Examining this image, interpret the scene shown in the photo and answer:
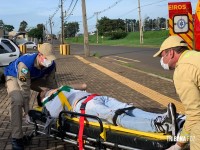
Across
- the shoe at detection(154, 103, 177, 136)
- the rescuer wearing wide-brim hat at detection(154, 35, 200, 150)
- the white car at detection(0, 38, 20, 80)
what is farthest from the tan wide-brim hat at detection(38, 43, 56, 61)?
the white car at detection(0, 38, 20, 80)

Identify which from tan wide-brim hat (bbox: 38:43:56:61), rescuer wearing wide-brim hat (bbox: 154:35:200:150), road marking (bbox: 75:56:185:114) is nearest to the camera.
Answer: rescuer wearing wide-brim hat (bbox: 154:35:200:150)

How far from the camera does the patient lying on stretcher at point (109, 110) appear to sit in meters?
3.95

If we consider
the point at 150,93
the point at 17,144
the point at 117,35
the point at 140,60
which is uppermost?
the point at 117,35

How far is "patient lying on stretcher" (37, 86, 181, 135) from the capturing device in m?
3.95

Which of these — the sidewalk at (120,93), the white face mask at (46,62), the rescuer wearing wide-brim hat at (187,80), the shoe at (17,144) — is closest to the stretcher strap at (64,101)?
the white face mask at (46,62)

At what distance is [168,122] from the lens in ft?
12.8

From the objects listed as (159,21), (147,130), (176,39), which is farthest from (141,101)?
(159,21)

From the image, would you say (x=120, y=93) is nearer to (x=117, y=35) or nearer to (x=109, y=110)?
(x=109, y=110)

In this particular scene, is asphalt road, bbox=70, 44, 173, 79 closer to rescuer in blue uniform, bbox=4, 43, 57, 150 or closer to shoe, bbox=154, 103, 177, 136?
rescuer in blue uniform, bbox=4, 43, 57, 150

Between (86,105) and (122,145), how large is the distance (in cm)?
102

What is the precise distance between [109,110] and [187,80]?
1.95 metres

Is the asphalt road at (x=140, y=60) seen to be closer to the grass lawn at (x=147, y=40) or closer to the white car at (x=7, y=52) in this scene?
the white car at (x=7, y=52)

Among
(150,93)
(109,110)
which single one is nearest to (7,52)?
(150,93)

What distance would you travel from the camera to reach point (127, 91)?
400 inches
